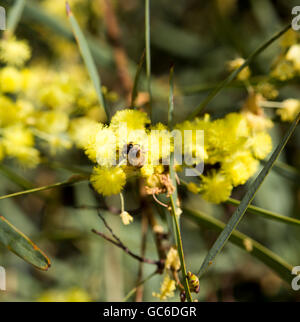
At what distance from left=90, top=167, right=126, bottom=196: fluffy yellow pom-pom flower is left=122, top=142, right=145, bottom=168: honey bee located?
30 mm

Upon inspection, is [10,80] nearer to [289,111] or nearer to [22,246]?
[22,246]

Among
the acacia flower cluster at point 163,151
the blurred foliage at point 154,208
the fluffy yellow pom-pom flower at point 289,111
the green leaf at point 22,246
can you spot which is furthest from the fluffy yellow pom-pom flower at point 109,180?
the blurred foliage at point 154,208

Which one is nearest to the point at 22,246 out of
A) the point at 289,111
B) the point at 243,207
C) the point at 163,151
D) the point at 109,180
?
the point at 109,180

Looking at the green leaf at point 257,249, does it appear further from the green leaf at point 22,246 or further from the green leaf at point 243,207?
the green leaf at point 22,246

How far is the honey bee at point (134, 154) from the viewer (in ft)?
2.47

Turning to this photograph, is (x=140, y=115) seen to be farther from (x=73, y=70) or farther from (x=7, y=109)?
(x=73, y=70)

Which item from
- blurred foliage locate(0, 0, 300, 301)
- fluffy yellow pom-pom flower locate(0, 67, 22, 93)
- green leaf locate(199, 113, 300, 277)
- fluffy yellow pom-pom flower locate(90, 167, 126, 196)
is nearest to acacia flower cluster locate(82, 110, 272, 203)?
fluffy yellow pom-pom flower locate(90, 167, 126, 196)

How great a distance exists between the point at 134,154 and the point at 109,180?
75mm

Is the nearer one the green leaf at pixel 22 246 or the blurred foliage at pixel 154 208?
the green leaf at pixel 22 246

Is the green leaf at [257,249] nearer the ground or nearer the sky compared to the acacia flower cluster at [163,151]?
nearer the ground

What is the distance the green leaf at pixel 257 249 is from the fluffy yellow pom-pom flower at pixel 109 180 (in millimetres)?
272

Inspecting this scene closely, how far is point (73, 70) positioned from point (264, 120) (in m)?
1.00

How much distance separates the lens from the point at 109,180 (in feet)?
2.53
